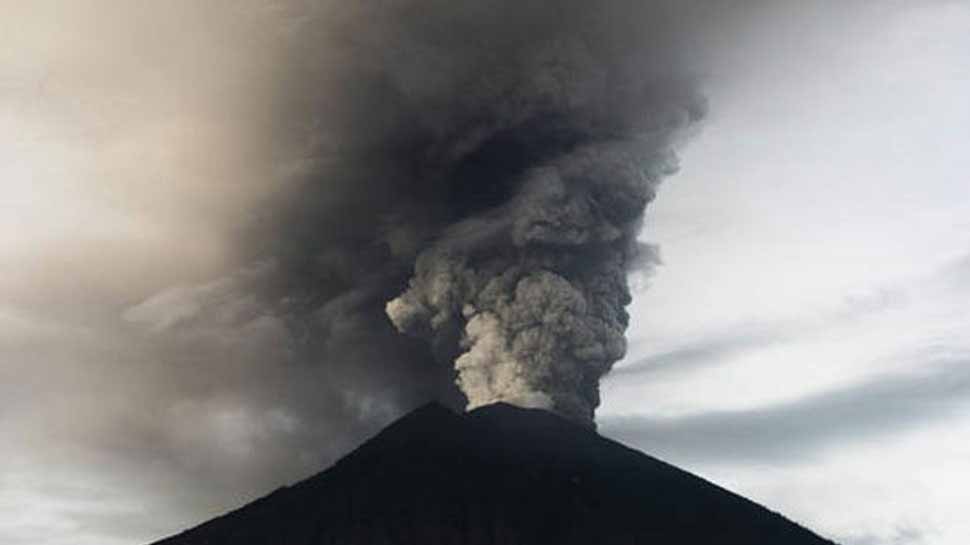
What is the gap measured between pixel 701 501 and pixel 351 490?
71.1 ft

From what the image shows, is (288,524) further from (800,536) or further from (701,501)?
(800,536)

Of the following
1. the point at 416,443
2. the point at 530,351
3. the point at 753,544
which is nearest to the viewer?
the point at 753,544

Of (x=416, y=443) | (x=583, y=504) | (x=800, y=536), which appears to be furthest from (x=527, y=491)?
(x=800, y=536)

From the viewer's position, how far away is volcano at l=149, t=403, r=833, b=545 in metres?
77.1

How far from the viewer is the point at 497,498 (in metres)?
81.4

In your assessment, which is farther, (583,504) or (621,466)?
(621,466)

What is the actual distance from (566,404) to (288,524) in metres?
18.3

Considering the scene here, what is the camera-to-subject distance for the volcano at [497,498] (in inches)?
3036

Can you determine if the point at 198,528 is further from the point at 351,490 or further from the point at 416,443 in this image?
the point at 416,443

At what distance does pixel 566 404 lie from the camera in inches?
3263

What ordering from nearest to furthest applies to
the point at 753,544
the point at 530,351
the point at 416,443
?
the point at 753,544
the point at 530,351
the point at 416,443

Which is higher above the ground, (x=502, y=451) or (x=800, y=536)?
(x=502, y=451)

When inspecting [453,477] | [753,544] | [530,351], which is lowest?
[753,544]

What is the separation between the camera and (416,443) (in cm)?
8894
